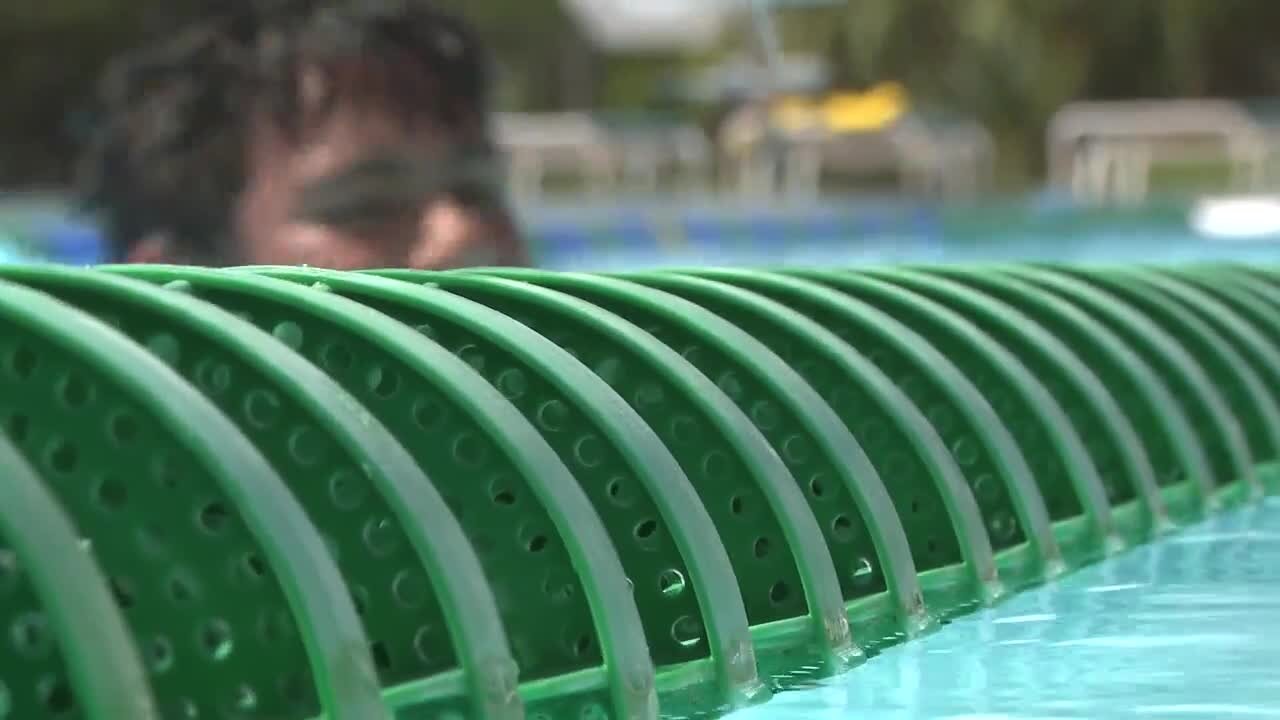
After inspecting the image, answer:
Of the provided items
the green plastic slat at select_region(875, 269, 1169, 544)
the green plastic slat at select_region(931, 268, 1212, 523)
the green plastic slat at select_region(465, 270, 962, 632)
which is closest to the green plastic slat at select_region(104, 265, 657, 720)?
the green plastic slat at select_region(465, 270, 962, 632)

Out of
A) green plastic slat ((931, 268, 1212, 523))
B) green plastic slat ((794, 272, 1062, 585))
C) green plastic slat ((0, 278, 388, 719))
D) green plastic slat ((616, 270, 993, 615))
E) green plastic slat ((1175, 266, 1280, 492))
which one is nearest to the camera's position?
green plastic slat ((0, 278, 388, 719))

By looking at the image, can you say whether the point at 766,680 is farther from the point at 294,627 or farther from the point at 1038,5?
the point at 1038,5

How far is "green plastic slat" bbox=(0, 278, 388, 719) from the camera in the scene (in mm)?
1168

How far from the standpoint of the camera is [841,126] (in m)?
12.2

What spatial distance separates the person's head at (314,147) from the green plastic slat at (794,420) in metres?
1.89

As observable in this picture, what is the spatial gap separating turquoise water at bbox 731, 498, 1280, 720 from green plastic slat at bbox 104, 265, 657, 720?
0.18 meters

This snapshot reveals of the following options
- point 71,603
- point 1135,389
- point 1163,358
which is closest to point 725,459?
point 71,603

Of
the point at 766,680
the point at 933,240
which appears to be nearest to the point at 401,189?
the point at 766,680

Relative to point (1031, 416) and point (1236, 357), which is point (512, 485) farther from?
point (1236, 357)

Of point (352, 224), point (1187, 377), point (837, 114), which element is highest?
point (837, 114)

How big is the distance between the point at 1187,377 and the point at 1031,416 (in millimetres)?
601

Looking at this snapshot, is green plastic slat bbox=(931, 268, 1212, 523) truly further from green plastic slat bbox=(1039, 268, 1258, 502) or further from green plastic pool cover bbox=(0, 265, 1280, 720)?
green plastic pool cover bbox=(0, 265, 1280, 720)

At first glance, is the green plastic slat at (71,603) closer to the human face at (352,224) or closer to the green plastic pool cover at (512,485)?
the green plastic pool cover at (512,485)

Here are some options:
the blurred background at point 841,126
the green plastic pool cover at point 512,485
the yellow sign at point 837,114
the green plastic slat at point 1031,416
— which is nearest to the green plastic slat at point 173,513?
the green plastic pool cover at point 512,485
